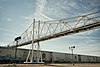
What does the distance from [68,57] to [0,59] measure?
4544 centimetres

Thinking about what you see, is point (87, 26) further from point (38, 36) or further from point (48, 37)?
point (38, 36)

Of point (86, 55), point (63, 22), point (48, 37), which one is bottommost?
point (86, 55)

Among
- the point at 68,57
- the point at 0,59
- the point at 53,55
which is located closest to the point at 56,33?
the point at 0,59

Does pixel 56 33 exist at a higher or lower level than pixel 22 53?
higher

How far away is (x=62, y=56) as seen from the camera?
267 ft

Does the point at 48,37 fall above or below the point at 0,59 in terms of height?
above

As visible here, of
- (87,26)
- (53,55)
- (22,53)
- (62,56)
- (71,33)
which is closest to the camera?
(87,26)

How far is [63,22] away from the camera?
40.6 meters

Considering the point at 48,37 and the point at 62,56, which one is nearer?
the point at 48,37

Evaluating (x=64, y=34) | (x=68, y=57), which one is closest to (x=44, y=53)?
(x=68, y=57)

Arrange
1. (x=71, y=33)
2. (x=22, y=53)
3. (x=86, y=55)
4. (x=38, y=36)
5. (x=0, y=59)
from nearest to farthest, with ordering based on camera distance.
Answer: (x=71, y=33)
(x=38, y=36)
(x=0, y=59)
(x=22, y=53)
(x=86, y=55)

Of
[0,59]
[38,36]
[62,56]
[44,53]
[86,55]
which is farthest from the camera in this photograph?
[86,55]

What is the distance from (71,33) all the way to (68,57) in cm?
5353

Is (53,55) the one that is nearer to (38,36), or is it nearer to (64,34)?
(38,36)
